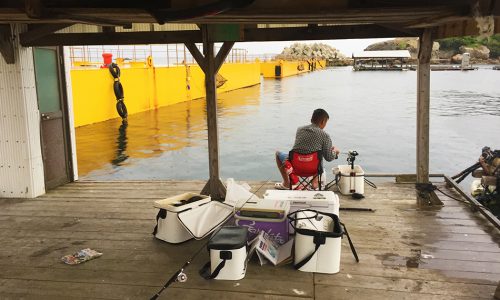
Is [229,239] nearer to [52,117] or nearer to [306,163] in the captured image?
[306,163]

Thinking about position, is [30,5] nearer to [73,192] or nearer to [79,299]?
[79,299]

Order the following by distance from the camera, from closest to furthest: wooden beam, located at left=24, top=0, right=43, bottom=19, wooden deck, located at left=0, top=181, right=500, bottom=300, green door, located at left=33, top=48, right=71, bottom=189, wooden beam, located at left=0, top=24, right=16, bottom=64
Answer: wooden beam, located at left=24, top=0, right=43, bottom=19 < wooden deck, located at left=0, top=181, right=500, bottom=300 < wooden beam, located at left=0, top=24, right=16, bottom=64 < green door, located at left=33, top=48, right=71, bottom=189

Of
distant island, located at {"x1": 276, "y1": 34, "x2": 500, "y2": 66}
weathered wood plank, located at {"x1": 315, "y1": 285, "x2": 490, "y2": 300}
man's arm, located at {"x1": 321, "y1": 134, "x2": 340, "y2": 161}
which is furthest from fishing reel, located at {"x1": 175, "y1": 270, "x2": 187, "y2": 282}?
distant island, located at {"x1": 276, "y1": 34, "x2": 500, "y2": 66}

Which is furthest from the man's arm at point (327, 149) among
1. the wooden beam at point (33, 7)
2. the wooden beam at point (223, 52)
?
the wooden beam at point (33, 7)

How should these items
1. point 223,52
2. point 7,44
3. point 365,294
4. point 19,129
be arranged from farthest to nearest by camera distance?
point 19,129, point 7,44, point 223,52, point 365,294

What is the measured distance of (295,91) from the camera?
38.3 meters

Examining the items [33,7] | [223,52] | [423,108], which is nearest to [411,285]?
[423,108]

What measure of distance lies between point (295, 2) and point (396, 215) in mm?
3581

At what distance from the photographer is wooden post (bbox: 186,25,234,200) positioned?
→ 20.4 ft

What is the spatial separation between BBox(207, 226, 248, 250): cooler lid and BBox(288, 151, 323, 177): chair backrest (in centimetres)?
196

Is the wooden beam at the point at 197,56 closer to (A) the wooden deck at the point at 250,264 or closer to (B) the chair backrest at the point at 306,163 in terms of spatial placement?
(B) the chair backrest at the point at 306,163

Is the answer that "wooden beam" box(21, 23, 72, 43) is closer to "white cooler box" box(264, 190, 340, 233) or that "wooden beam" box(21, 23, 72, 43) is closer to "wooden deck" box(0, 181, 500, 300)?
"wooden deck" box(0, 181, 500, 300)

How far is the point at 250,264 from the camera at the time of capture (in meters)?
4.31

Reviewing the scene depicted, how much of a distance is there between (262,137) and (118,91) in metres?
6.22
